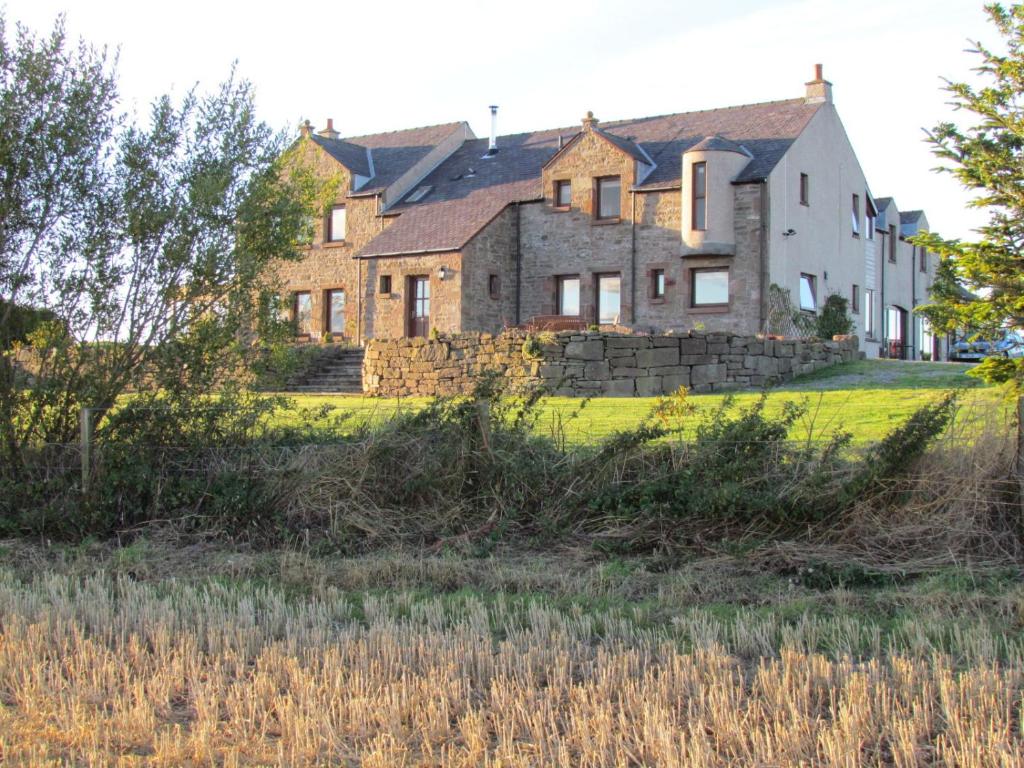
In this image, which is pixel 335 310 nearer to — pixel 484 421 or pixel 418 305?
pixel 418 305

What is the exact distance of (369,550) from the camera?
8742 millimetres

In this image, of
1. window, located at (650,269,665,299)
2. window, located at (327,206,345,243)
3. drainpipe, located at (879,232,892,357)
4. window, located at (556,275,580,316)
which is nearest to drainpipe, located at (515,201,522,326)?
window, located at (556,275,580,316)

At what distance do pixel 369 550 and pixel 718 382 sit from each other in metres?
13.6

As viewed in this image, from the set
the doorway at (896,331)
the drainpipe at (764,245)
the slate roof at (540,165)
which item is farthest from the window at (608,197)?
the doorway at (896,331)

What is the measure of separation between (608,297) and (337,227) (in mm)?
9544

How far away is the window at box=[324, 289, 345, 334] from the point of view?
3334 centimetres

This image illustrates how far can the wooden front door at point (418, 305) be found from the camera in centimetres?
3044

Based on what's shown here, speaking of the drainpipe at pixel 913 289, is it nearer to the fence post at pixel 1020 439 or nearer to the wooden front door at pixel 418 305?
the wooden front door at pixel 418 305

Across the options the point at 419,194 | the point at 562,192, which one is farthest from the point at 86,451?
the point at 419,194

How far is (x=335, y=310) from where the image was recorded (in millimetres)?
33625

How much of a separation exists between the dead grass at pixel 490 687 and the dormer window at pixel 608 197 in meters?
24.1

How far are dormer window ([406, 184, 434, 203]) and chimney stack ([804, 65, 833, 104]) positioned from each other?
37.3ft

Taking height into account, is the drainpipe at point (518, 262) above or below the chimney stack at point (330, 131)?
below

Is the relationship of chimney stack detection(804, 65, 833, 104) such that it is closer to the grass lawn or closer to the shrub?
the shrub
